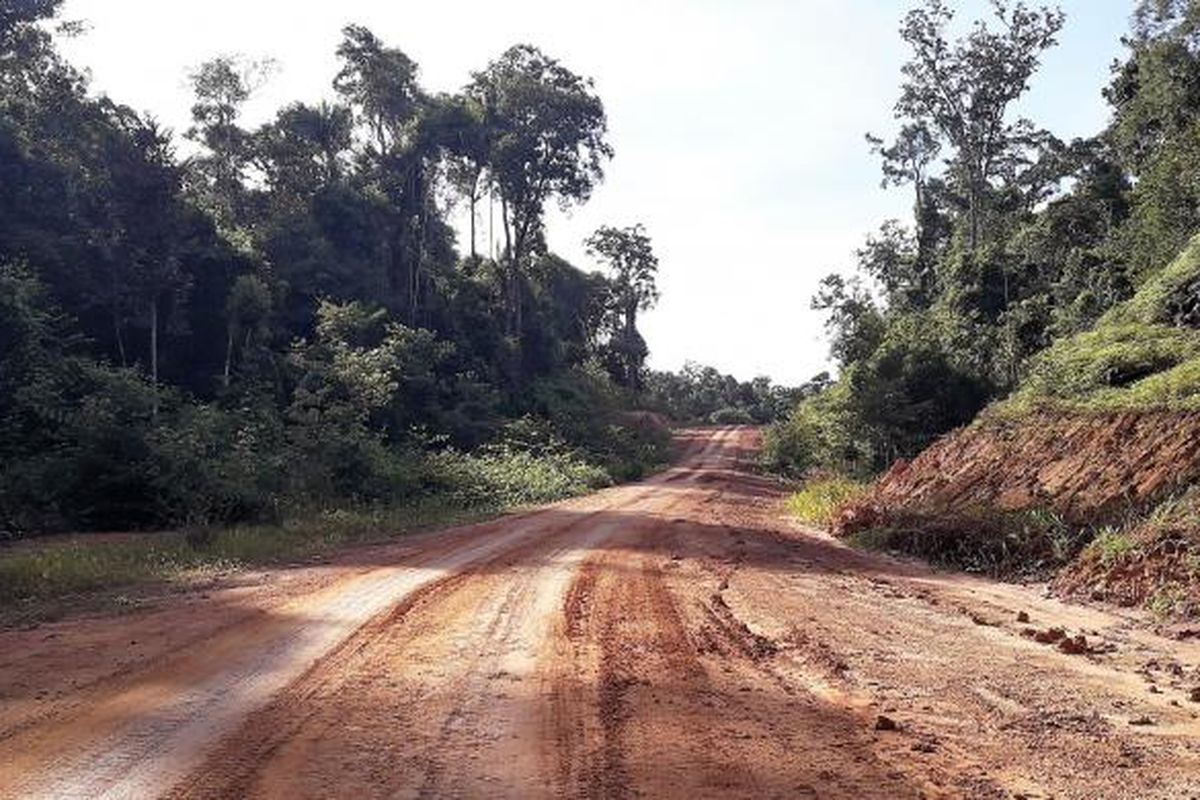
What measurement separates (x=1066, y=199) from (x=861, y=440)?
635 inches

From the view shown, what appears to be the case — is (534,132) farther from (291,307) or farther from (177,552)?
(177,552)

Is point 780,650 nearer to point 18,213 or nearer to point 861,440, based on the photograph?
point 861,440

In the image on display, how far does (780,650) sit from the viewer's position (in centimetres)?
708

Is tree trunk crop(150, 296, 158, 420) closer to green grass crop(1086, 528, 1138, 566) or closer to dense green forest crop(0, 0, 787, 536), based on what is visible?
dense green forest crop(0, 0, 787, 536)

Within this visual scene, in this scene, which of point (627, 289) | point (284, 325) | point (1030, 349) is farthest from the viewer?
point (627, 289)

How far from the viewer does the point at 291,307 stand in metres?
37.3

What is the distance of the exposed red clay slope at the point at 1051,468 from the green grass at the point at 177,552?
344 inches

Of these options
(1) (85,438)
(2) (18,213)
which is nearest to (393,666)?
(1) (85,438)

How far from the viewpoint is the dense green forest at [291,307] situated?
19.6 m

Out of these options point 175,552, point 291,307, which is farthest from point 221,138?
point 175,552

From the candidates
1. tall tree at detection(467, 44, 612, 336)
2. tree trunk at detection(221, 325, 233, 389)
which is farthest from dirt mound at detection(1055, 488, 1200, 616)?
tall tree at detection(467, 44, 612, 336)

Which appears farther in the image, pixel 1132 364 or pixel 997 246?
Answer: pixel 997 246

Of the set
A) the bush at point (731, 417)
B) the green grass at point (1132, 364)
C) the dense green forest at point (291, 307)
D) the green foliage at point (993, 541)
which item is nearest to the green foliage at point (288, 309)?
the dense green forest at point (291, 307)

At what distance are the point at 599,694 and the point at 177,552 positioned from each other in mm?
10238
